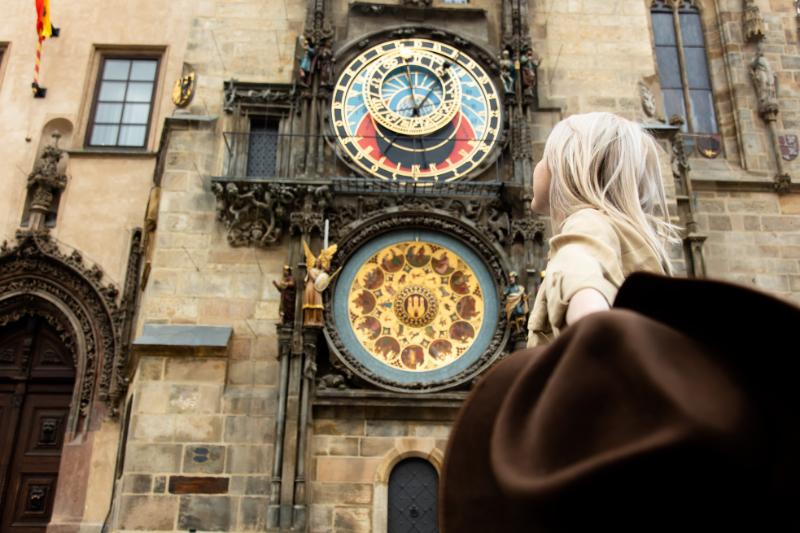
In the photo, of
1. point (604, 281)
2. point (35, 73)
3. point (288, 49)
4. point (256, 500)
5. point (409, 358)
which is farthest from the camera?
point (35, 73)

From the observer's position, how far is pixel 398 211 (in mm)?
10102

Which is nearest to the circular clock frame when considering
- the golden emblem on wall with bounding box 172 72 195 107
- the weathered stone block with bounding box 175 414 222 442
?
the weathered stone block with bounding box 175 414 222 442

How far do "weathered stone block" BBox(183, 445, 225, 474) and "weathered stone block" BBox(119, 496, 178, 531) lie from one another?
38 cm

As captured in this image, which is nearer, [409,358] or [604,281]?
[604,281]

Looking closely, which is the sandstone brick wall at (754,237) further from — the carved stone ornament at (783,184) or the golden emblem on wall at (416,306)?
the golden emblem on wall at (416,306)

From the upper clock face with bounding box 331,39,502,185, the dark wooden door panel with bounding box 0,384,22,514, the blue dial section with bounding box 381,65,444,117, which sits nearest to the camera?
the upper clock face with bounding box 331,39,502,185

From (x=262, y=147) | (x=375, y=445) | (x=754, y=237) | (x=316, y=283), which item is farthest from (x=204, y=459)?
(x=754, y=237)

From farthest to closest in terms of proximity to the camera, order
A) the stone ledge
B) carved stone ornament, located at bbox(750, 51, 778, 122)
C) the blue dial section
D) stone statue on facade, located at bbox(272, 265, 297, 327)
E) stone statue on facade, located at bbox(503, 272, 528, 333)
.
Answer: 1. carved stone ornament, located at bbox(750, 51, 778, 122)
2. the blue dial section
3. stone statue on facade, located at bbox(503, 272, 528, 333)
4. stone statue on facade, located at bbox(272, 265, 297, 327)
5. the stone ledge

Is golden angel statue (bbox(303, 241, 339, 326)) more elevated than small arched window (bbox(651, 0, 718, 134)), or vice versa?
small arched window (bbox(651, 0, 718, 134))

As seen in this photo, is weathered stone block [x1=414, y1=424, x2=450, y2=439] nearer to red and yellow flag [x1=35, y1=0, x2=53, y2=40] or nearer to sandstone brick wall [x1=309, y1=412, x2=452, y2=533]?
sandstone brick wall [x1=309, y1=412, x2=452, y2=533]

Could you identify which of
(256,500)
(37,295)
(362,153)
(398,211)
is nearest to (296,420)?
(256,500)

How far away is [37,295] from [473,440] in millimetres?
12255

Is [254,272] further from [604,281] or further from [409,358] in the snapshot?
[604,281]

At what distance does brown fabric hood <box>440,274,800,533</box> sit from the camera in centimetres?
80
